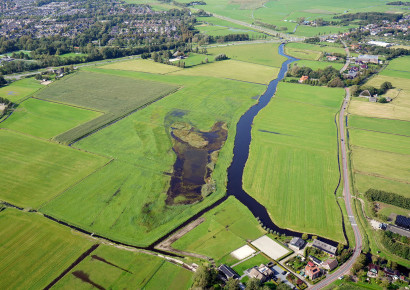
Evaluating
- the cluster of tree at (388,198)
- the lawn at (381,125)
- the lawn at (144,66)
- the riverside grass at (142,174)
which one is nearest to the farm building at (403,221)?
the cluster of tree at (388,198)

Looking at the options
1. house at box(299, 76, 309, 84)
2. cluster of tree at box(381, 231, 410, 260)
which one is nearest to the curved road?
cluster of tree at box(381, 231, 410, 260)

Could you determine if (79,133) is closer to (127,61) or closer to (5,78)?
(5,78)

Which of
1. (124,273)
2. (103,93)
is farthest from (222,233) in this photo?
(103,93)

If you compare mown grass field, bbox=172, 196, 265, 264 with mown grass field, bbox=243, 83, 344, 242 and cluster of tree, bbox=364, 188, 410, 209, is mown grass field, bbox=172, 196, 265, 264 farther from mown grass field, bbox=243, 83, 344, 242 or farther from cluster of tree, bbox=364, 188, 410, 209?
cluster of tree, bbox=364, 188, 410, 209

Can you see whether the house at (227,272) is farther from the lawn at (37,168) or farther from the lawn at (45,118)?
the lawn at (45,118)

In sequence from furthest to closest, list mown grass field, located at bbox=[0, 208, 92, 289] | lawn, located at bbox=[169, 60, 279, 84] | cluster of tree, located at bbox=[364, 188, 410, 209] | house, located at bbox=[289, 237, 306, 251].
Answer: lawn, located at bbox=[169, 60, 279, 84] < cluster of tree, located at bbox=[364, 188, 410, 209] < house, located at bbox=[289, 237, 306, 251] < mown grass field, located at bbox=[0, 208, 92, 289]

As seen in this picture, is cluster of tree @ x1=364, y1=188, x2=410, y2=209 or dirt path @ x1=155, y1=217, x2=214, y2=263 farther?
cluster of tree @ x1=364, y1=188, x2=410, y2=209

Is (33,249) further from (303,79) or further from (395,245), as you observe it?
(303,79)

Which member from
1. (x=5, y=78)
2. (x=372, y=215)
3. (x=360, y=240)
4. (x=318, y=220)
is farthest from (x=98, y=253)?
(x=5, y=78)
